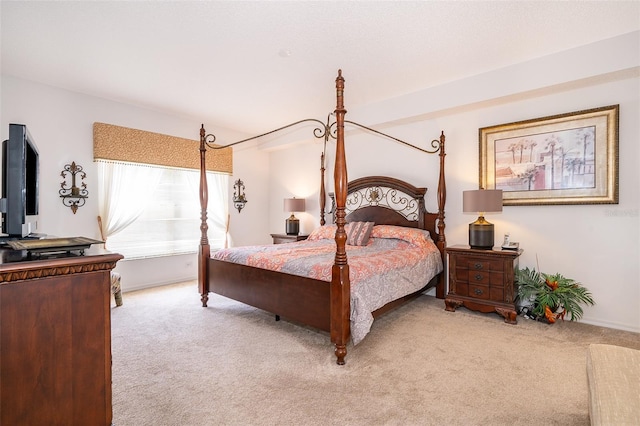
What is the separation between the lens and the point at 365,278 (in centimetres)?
271

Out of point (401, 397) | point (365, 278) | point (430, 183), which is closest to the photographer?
point (401, 397)

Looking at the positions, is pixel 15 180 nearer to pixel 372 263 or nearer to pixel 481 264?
pixel 372 263

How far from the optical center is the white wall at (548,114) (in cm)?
307

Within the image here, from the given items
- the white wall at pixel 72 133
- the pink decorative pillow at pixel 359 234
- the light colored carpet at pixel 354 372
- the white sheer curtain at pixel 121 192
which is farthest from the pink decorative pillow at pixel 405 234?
the white sheer curtain at pixel 121 192

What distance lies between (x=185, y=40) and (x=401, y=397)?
3.35 m

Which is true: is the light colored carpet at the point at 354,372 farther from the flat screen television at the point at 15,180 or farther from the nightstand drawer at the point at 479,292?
the flat screen television at the point at 15,180

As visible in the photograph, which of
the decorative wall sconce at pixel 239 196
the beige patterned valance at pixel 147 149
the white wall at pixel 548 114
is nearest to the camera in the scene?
the white wall at pixel 548 114

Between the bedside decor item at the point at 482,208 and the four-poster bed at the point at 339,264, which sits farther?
the bedside decor item at the point at 482,208

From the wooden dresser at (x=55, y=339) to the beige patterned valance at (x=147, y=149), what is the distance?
3527 millimetres

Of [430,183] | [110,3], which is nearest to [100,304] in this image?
[110,3]

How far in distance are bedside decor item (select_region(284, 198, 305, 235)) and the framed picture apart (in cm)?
296

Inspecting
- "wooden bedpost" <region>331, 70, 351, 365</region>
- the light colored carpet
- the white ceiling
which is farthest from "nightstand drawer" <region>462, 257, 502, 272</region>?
the white ceiling

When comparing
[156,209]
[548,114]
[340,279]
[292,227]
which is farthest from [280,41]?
[156,209]

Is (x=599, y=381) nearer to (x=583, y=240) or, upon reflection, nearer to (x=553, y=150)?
(x=583, y=240)
